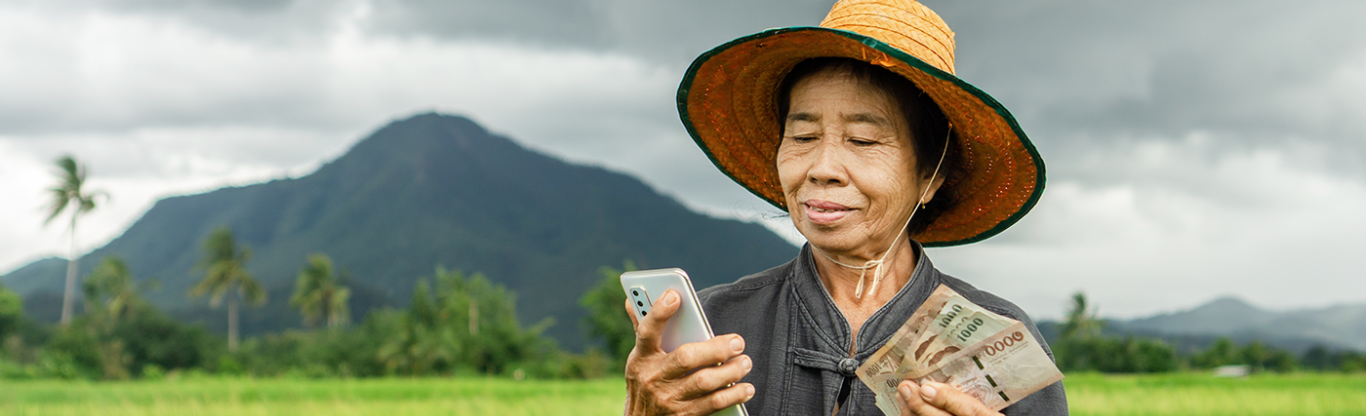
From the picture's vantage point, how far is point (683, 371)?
4.66 ft

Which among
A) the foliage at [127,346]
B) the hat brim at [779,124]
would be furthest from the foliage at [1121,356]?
the foliage at [127,346]

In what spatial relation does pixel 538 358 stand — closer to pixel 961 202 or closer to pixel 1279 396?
pixel 1279 396

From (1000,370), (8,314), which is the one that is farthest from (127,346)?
(1000,370)

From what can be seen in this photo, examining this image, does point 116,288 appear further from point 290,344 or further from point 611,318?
point 611,318

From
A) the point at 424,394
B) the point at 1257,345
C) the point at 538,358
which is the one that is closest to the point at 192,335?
the point at 538,358

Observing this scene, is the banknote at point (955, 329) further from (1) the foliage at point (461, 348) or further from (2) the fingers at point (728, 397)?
(1) the foliage at point (461, 348)

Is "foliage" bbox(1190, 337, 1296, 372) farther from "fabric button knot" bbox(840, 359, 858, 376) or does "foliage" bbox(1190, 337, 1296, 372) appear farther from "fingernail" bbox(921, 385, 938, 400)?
"fingernail" bbox(921, 385, 938, 400)

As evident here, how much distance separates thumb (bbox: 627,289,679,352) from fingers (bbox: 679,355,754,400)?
100 millimetres

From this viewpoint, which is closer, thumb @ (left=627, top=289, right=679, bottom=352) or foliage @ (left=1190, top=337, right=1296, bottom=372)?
thumb @ (left=627, top=289, right=679, bottom=352)

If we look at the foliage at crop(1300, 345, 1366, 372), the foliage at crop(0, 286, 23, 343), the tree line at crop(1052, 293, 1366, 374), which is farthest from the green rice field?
the foliage at crop(0, 286, 23, 343)

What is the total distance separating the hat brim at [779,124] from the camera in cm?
164

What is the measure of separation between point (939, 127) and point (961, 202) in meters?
0.38

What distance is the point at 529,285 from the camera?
179125 mm

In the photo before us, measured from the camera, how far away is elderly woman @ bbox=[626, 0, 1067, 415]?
160cm
